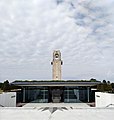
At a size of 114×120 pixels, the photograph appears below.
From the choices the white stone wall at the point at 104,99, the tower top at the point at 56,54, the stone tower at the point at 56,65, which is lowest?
the white stone wall at the point at 104,99

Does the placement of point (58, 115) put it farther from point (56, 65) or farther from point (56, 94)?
point (56, 65)

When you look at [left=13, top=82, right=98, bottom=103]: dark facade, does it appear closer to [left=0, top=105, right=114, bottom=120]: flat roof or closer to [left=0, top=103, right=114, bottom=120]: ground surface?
[left=0, top=103, right=114, bottom=120]: ground surface

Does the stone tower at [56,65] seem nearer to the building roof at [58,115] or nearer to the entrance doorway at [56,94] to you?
the entrance doorway at [56,94]

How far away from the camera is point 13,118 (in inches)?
760

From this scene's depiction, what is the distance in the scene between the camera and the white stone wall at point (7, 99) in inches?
1134

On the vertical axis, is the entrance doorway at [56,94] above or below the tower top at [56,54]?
below

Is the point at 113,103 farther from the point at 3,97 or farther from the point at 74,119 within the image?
the point at 3,97

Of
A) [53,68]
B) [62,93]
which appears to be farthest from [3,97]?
[53,68]

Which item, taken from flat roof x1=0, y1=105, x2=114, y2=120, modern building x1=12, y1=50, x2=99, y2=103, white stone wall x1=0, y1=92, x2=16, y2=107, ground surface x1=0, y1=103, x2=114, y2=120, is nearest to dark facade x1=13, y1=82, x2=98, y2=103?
modern building x1=12, y1=50, x2=99, y2=103

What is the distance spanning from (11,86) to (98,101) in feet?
47.9

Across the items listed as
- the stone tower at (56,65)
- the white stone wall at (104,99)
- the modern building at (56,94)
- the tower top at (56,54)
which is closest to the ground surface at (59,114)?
the white stone wall at (104,99)

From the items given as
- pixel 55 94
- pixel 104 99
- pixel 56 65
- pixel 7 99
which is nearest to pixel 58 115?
pixel 104 99

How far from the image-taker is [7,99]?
1226 inches

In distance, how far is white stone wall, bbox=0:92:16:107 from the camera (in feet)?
94.5
